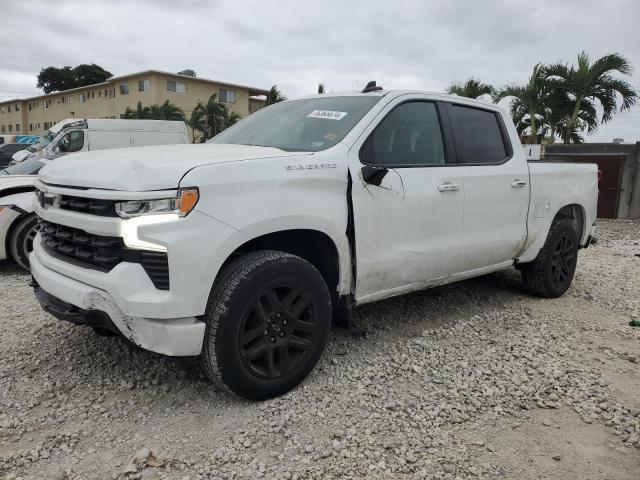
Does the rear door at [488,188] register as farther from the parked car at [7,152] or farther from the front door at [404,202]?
the parked car at [7,152]

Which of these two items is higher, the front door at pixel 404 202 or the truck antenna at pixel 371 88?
the truck antenna at pixel 371 88

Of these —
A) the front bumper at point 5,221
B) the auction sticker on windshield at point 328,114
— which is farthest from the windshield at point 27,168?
the auction sticker on windshield at point 328,114

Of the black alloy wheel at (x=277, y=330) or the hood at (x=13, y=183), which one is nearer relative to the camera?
the black alloy wheel at (x=277, y=330)

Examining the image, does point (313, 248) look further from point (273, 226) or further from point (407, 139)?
point (407, 139)

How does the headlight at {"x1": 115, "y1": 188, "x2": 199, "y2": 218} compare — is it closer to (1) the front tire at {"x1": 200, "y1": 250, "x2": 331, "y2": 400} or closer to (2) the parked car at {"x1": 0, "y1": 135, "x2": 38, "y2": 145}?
(1) the front tire at {"x1": 200, "y1": 250, "x2": 331, "y2": 400}

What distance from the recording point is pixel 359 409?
9.93ft

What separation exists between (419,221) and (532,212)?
5.34 ft

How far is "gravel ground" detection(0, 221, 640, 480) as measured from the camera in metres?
2.56

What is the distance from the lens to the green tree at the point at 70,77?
63.6 metres

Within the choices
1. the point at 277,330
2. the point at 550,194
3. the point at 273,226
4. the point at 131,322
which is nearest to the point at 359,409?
the point at 277,330

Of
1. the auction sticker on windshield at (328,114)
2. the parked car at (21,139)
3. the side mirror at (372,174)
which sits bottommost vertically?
the side mirror at (372,174)

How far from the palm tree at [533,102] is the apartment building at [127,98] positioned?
3127 centimetres

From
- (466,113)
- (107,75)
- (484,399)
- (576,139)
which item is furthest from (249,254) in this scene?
(107,75)

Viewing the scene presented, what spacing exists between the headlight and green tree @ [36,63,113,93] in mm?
67621
